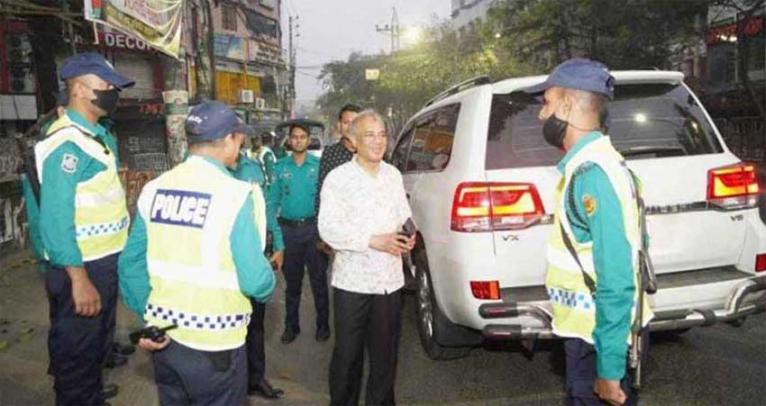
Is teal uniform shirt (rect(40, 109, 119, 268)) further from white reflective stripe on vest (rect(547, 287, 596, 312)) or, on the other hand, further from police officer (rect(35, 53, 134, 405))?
white reflective stripe on vest (rect(547, 287, 596, 312))

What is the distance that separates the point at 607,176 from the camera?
6.93 feet

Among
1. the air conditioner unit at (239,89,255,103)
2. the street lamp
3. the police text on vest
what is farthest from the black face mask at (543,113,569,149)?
the street lamp

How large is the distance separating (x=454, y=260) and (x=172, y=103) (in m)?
11.1

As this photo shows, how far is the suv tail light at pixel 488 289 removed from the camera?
3.45 metres

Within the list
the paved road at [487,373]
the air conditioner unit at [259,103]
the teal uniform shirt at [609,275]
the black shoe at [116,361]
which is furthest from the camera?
the air conditioner unit at [259,103]

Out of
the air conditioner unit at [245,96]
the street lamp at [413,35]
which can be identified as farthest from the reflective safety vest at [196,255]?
the street lamp at [413,35]

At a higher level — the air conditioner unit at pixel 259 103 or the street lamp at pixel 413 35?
the street lamp at pixel 413 35

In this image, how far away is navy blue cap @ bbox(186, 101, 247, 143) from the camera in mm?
2367

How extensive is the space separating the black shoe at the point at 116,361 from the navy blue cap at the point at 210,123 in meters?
2.84

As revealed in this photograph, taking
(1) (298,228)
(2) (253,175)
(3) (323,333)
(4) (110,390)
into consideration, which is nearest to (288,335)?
(3) (323,333)

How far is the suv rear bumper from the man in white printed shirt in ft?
1.72

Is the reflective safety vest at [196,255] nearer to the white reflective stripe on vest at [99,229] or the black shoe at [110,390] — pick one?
the white reflective stripe on vest at [99,229]

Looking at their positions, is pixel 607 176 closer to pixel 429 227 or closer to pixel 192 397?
pixel 192 397

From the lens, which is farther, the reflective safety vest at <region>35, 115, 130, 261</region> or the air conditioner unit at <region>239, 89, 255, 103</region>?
the air conditioner unit at <region>239, 89, 255, 103</region>
